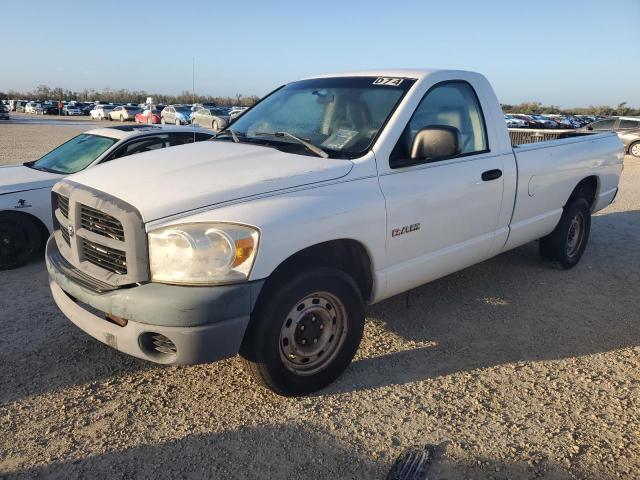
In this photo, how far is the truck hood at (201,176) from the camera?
284cm

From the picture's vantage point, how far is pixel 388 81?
3941mm

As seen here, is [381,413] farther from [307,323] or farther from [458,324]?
[458,324]

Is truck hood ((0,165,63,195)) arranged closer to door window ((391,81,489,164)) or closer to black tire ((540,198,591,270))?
door window ((391,81,489,164))

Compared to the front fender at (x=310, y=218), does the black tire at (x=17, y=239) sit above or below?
below

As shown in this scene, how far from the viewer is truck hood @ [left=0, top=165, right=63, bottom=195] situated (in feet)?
18.2

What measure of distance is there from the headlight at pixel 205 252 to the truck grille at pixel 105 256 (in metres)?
0.27

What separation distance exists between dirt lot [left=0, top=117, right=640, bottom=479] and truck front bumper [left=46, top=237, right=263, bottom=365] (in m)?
0.50

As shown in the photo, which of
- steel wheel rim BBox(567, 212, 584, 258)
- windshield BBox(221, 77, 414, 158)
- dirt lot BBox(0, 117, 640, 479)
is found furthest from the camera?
steel wheel rim BBox(567, 212, 584, 258)

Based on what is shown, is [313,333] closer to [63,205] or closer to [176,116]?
[63,205]

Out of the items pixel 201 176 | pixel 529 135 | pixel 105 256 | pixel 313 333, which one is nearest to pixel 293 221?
pixel 201 176

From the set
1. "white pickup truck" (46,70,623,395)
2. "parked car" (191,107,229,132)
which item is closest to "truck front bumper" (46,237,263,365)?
"white pickup truck" (46,70,623,395)

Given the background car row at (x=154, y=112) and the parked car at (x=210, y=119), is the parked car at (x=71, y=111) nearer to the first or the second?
the background car row at (x=154, y=112)

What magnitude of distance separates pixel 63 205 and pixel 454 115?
2947mm

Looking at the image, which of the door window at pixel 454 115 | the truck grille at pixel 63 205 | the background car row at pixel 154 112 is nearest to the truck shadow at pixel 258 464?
the truck grille at pixel 63 205
